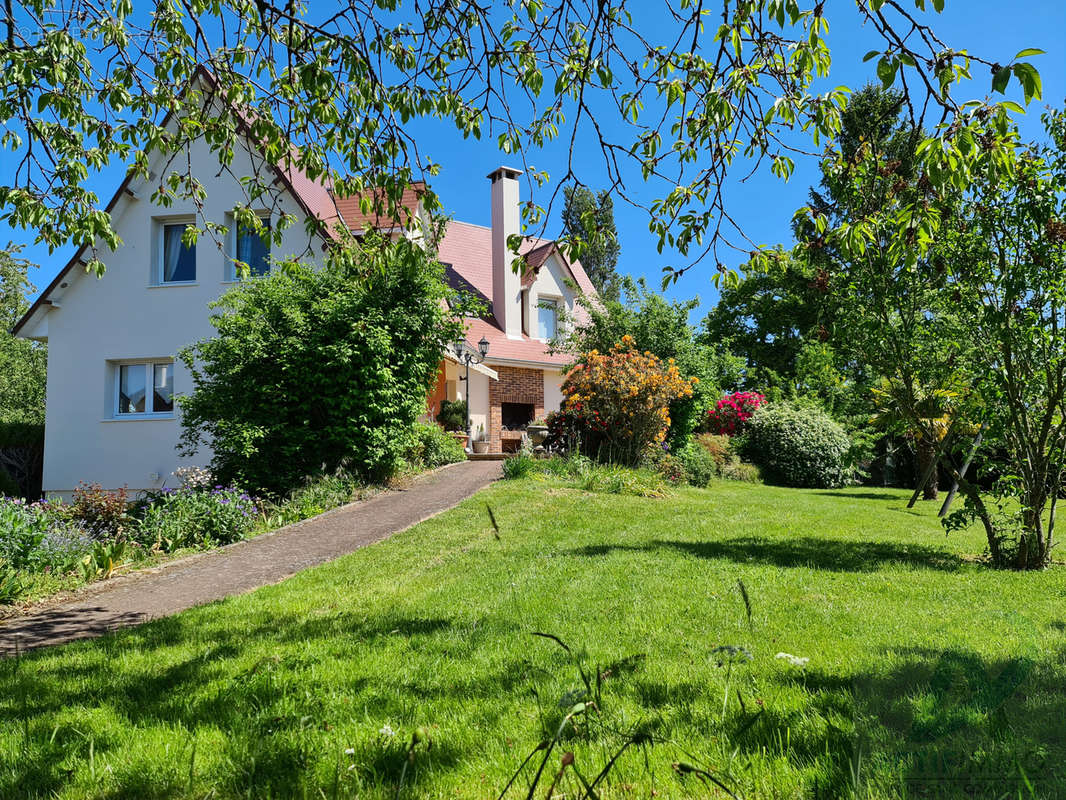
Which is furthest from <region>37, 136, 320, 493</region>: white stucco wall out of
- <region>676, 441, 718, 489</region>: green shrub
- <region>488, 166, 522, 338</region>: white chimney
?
<region>676, 441, 718, 489</region>: green shrub

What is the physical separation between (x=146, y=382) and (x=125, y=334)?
120 centimetres

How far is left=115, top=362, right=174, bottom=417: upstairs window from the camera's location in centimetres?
1623

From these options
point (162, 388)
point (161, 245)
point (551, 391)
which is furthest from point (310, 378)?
point (551, 391)

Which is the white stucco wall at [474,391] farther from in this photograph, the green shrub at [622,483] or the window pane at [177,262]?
the green shrub at [622,483]

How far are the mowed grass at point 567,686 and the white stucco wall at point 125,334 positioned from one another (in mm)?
11054

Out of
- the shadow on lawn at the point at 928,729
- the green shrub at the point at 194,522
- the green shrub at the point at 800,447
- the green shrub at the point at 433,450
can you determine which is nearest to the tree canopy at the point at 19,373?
the green shrub at the point at 433,450

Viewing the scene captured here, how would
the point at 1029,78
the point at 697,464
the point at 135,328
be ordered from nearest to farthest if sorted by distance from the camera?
the point at 1029,78, the point at 697,464, the point at 135,328

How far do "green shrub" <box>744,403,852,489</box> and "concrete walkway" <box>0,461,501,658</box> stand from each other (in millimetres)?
10221

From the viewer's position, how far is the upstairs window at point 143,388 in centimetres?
1623

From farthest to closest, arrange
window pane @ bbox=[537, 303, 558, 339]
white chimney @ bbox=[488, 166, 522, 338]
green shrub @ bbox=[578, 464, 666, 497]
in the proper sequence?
window pane @ bbox=[537, 303, 558, 339] → white chimney @ bbox=[488, 166, 522, 338] → green shrub @ bbox=[578, 464, 666, 497]

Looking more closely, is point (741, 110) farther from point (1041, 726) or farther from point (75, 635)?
point (75, 635)

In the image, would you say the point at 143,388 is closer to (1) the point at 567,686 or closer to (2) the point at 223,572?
(2) the point at 223,572

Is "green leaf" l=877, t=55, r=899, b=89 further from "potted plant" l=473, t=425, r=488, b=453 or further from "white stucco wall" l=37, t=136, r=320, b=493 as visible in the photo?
"potted plant" l=473, t=425, r=488, b=453

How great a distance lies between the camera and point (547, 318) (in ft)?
82.4
